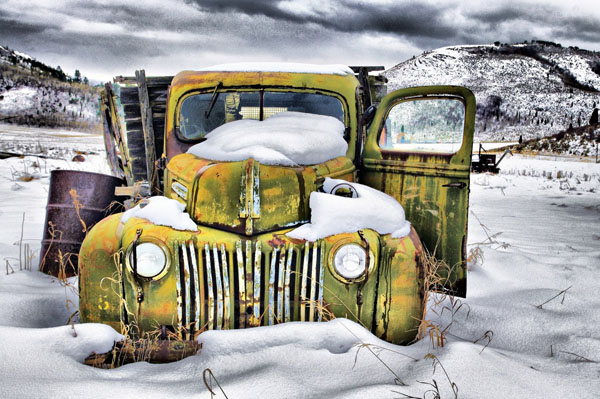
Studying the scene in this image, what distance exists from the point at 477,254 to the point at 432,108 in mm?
1826

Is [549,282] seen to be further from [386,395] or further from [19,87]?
[19,87]

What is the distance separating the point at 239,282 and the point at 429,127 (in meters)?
1.86

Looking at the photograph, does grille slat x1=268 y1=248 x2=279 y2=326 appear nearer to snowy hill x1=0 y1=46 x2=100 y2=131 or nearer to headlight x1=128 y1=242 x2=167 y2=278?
headlight x1=128 y1=242 x2=167 y2=278

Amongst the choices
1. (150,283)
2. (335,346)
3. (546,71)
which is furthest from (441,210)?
(546,71)

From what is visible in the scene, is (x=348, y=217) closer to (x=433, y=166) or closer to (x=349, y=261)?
(x=349, y=261)

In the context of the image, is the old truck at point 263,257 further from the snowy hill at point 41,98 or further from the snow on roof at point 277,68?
the snowy hill at point 41,98

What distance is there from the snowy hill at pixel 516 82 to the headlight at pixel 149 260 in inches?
1755

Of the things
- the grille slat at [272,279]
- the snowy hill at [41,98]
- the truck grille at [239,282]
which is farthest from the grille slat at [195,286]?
the snowy hill at [41,98]

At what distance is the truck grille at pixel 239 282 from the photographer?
2.15 metres

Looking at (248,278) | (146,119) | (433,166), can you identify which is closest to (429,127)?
(433,166)

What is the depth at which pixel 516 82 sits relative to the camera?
71938 millimetres

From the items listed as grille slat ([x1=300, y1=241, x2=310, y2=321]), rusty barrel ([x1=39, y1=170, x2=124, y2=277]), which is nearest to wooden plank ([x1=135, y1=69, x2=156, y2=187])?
rusty barrel ([x1=39, y1=170, x2=124, y2=277])

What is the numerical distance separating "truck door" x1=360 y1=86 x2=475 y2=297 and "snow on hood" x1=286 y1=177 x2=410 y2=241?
1.88 feet

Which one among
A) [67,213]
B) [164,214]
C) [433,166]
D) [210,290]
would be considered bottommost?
[210,290]
